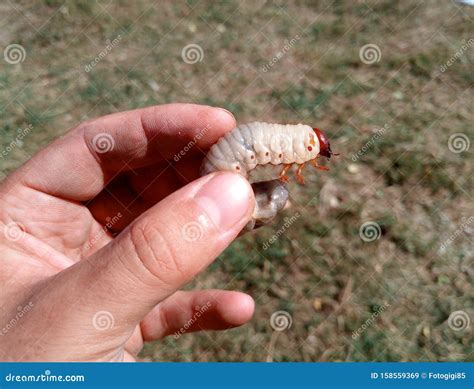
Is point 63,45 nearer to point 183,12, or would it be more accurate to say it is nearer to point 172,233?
point 183,12

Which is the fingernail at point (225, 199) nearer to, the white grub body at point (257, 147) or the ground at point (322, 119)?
the white grub body at point (257, 147)

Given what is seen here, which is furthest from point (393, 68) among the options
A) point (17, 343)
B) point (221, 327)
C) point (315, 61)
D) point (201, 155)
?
point (17, 343)

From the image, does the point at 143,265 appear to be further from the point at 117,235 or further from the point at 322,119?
the point at 322,119

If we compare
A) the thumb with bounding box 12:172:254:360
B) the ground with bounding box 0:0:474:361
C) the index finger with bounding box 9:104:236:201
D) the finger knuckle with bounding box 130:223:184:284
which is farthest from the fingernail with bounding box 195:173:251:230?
the ground with bounding box 0:0:474:361

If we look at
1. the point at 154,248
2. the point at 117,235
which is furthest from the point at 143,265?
the point at 117,235

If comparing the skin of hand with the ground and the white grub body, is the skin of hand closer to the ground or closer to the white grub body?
the white grub body

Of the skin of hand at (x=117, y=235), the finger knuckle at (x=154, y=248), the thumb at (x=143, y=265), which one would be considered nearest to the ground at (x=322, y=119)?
the skin of hand at (x=117, y=235)

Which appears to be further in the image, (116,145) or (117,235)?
(116,145)
